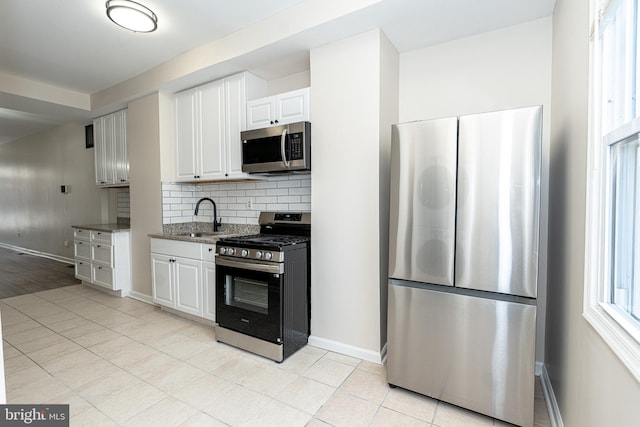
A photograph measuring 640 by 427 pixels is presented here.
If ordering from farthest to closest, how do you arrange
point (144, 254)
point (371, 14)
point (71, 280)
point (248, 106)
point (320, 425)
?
point (71, 280) < point (144, 254) < point (248, 106) < point (371, 14) < point (320, 425)

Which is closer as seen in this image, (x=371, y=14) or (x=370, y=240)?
(x=371, y=14)

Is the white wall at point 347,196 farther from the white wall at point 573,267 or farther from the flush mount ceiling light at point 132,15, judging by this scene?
the flush mount ceiling light at point 132,15

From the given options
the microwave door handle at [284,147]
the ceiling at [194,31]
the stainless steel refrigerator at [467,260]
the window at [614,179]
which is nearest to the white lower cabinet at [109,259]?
the ceiling at [194,31]

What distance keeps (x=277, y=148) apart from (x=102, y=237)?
301cm

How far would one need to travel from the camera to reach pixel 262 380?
221cm

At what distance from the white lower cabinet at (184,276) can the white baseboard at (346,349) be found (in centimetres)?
110

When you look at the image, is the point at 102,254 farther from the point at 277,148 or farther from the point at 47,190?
the point at 47,190

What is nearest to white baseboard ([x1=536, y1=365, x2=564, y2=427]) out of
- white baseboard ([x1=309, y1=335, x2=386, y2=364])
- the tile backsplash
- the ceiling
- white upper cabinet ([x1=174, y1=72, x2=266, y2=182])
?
white baseboard ([x1=309, y1=335, x2=386, y2=364])

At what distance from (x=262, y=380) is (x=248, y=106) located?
8.03ft

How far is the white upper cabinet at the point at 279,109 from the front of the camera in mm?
2746

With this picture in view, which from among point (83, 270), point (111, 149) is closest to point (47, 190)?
point (83, 270)

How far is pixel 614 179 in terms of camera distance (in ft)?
4.09

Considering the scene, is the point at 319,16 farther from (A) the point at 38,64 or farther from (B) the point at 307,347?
(A) the point at 38,64

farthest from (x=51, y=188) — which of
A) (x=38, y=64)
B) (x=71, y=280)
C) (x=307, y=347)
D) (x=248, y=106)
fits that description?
(x=307, y=347)
